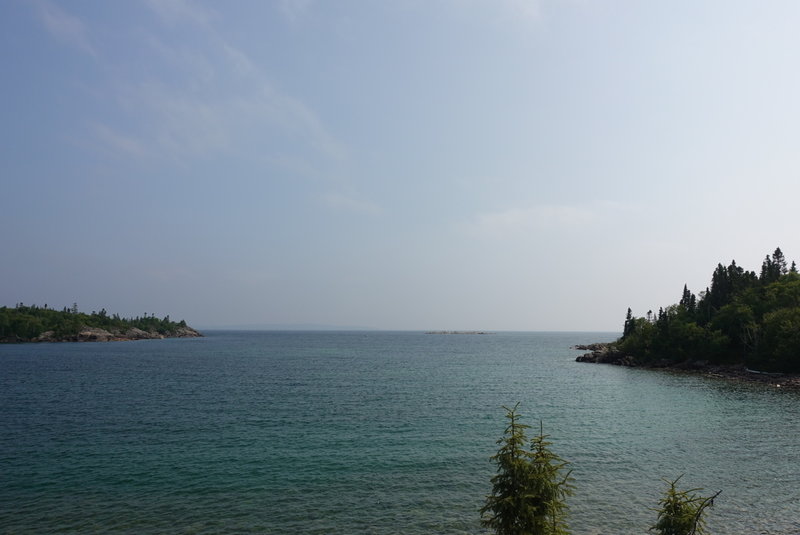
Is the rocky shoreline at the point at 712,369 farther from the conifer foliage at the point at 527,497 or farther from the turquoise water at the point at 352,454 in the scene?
the conifer foliage at the point at 527,497

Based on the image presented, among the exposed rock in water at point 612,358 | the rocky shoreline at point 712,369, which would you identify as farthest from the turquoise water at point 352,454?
the exposed rock in water at point 612,358

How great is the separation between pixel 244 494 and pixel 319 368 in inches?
3707

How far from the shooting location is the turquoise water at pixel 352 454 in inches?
1168

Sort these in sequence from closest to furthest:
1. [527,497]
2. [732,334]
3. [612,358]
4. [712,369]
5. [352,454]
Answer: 1. [527,497]
2. [352,454]
3. [712,369]
4. [732,334]
5. [612,358]

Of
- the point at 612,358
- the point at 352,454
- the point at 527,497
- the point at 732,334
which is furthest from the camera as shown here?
the point at 612,358

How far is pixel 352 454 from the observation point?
43.1 metres

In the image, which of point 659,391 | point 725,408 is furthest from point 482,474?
point 659,391

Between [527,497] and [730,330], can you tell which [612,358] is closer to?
[730,330]

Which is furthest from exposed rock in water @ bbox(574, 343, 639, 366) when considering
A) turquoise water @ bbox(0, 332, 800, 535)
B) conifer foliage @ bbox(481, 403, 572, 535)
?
conifer foliage @ bbox(481, 403, 572, 535)

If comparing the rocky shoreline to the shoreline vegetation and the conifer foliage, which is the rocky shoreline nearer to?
the shoreline vegetation

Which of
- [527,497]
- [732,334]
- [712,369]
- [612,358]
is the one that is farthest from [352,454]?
[612,358]

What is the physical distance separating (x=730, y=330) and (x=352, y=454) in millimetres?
126324

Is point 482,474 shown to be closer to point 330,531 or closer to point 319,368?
point 330,531

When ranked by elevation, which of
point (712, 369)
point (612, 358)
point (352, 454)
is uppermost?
point (712, 369)
